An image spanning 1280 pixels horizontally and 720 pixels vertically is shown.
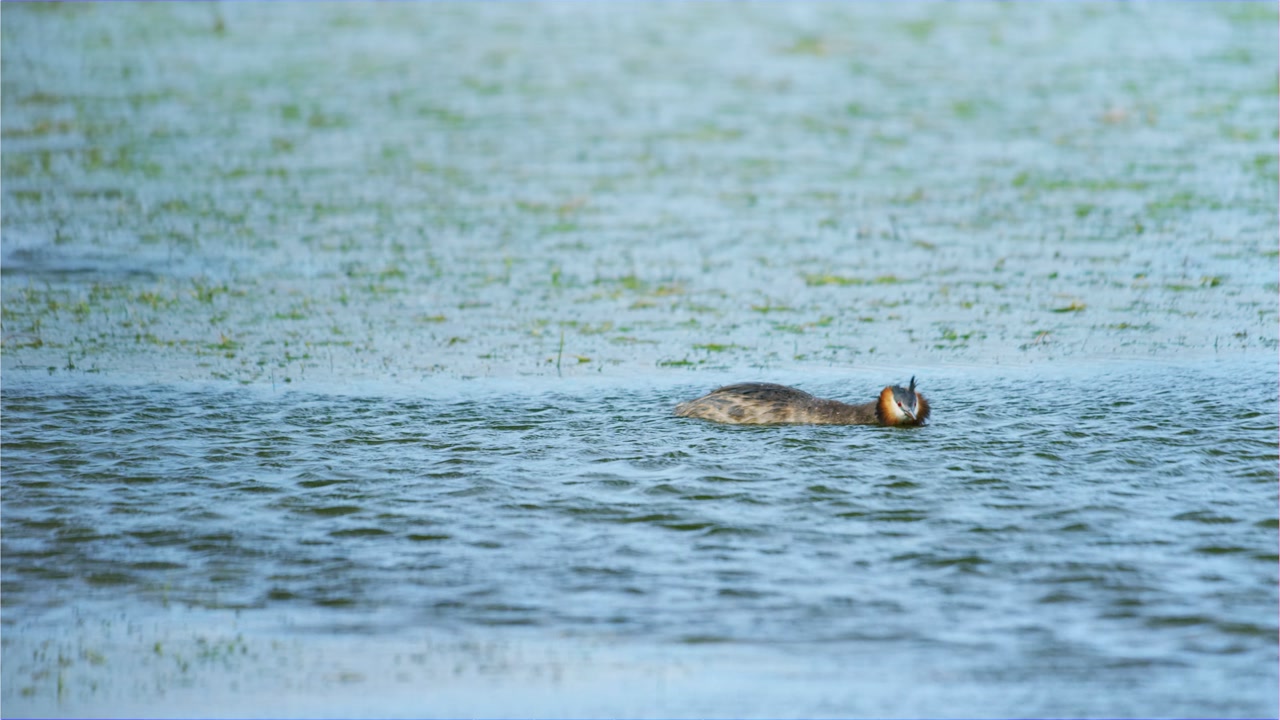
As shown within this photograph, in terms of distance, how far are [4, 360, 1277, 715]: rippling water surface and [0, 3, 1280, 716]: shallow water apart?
0.12 ft

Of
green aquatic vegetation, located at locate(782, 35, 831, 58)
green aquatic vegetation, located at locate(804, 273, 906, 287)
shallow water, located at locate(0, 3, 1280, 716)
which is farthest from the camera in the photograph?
green aquatic vegetation, located at locate(782, 35, 831, 58)

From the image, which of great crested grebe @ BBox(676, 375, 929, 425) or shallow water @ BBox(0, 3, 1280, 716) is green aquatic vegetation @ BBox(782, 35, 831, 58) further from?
great crested grebe @ BBox(676, 375, 929, 425)

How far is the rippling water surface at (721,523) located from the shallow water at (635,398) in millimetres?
35

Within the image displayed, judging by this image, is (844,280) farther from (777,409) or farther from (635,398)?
(777,409)

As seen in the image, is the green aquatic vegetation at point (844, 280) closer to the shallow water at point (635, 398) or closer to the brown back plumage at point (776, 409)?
the shallow water at point (635, 398)

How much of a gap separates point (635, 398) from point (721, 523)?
131 inches

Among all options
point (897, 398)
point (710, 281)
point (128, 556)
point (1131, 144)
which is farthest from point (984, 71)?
point (128, 556)

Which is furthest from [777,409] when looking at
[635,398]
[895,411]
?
[635,398]

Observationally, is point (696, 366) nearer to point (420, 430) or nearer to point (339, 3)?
point (420, 430)

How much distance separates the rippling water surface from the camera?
25.6ft

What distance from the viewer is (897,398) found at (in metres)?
11.6

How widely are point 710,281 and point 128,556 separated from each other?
880cm

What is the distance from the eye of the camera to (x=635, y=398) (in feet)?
42.1

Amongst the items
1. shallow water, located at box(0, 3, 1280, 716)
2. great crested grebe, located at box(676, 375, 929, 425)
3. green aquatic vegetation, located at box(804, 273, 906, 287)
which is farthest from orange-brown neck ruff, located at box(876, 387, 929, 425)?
green aquatic vegetation, located at box(804, 273, 906, 287)
